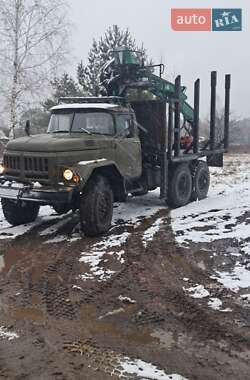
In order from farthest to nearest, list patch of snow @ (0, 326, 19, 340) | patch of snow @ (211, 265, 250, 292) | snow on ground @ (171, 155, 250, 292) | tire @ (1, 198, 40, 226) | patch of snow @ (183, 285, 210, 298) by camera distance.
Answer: tire @ (1, 198, 40, 226) < snow on ground @ (171, 155, 250, 292) < patch of snow @ (211, 265, 250, 292) < patch of snow @ (183, 285, 210, 298) < patch of snow @ (0, 326, 19, 340)

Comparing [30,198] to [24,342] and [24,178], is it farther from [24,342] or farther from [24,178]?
[24,342]

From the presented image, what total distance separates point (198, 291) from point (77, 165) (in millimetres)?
3186

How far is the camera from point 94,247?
710 cm

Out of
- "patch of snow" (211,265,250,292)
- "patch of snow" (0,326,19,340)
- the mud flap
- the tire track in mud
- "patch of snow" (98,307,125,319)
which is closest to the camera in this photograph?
"patch of snow" (0,326,19,340)

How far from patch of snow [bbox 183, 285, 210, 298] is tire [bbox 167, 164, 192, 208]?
5.37 m

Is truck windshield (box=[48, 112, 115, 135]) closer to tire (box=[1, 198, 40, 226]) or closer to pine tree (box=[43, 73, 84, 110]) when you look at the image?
tire (box=[1, 198, 40, 226])

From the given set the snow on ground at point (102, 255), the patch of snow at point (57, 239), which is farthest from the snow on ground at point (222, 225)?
the patch of snow at point (57, 239)

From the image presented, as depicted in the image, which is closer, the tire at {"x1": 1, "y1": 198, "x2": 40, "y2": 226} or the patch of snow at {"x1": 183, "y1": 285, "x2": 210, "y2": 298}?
the patch of snow at {"x1": 183, "y1": 285, "x2": 210, "y2": 298}

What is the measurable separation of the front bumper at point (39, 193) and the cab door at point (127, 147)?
67.5 inches

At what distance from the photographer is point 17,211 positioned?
28.2 feet

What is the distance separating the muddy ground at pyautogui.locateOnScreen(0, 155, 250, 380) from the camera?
12.0ft

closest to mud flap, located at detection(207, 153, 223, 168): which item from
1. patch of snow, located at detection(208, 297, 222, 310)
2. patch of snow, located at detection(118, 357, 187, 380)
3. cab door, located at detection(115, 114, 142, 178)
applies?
cab door, located at detection(115, 114, 142, 178)

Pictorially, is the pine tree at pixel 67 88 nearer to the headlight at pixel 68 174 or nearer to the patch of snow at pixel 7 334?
the headlight at pixel 68 174

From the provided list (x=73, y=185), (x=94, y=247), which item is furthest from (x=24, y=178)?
(x=94, y=247)
